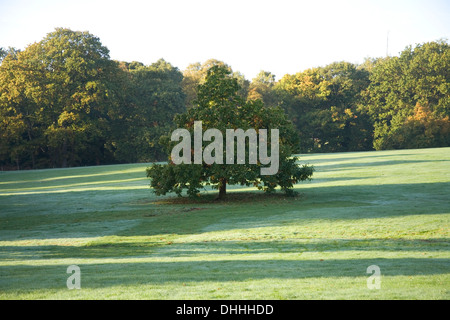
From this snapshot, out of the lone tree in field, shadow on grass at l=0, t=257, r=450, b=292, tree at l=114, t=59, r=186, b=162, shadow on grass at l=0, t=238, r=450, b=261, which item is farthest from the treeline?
shadow on grass at l=0, t=257, r=450, b=292

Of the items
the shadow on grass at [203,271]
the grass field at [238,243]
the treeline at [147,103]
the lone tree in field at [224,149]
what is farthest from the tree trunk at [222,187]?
the treeline at [147,103]

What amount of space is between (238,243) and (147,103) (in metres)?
59.3

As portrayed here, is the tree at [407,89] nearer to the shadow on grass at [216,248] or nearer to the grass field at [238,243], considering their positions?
the grass field at [238,243]

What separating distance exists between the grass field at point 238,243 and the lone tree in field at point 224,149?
1.02 metres

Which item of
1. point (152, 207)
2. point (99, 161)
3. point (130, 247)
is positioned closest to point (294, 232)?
point (130, 247)

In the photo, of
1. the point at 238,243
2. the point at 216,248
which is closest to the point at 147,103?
the point at 238,243

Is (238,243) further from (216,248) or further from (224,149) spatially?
(224,149)

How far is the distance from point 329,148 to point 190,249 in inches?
2767

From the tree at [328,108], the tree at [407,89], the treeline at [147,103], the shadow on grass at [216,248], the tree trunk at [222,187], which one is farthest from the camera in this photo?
the tree at [328,108]

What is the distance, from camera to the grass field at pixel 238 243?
7.20 m

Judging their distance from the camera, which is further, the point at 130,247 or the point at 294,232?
the point at 294,232

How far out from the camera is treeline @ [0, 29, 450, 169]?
2397 inches

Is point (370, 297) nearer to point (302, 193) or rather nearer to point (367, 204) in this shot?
point (367, 204)

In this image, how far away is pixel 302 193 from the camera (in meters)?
23.2
